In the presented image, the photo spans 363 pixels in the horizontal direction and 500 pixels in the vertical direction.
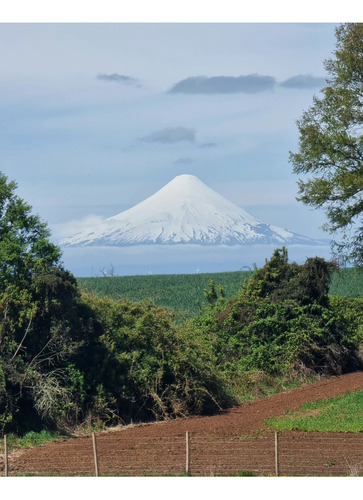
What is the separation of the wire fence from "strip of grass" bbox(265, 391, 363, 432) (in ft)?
2.36

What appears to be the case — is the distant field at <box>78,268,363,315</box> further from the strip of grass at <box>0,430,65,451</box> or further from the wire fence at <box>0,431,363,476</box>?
the wire fence at <box>0,431,363,476</box>

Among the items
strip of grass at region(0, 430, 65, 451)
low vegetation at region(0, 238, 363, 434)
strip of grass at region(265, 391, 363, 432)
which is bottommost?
strip of grass at region(265, 391, 363, 432)

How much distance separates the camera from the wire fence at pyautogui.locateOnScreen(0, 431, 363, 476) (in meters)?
16.0

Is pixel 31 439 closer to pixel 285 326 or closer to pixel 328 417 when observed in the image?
pixel 328 417

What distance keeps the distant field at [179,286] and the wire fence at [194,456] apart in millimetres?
24280

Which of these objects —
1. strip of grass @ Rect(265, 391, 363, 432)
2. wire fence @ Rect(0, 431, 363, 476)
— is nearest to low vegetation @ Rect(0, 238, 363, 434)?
wire fence @ Rect(0, 431, 363, 476)

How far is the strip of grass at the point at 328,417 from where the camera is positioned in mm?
20500

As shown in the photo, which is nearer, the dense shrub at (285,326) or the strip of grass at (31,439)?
the strip of grass at (31,439)

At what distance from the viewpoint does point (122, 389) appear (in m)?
21.6

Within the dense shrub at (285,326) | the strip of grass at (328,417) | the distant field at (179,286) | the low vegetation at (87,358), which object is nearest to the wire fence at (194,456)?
the strip of grass at (328,417)

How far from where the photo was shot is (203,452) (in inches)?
693

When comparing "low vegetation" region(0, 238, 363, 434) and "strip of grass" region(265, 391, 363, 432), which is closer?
"low vegetation" region(0, 238, 363, 434)

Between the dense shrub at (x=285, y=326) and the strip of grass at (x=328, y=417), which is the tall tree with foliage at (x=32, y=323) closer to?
the strip of grass at (x=328, y=417)

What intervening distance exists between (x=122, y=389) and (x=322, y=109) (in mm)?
22180
